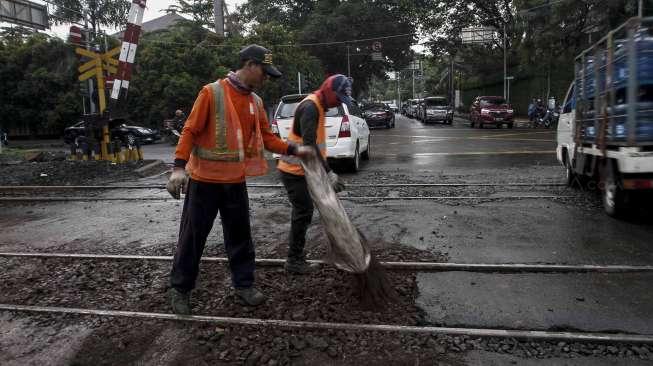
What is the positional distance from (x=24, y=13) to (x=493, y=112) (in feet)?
67.2

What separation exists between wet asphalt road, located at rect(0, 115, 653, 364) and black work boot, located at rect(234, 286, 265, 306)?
1.24m

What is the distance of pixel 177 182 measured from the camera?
3598 mm

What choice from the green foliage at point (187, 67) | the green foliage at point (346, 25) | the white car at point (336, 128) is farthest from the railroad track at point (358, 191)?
the green foliage at point (346, 25)

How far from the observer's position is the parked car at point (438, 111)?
3275 cm

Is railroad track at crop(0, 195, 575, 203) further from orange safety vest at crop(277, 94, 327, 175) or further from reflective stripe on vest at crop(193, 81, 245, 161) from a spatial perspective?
reflective stripe on vest at crop(193, 81, 245, 161)

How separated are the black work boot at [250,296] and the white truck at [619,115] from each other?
4.16 metres

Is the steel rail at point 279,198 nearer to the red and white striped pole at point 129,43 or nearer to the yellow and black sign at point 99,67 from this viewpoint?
the red and white striped pole at point 129,43

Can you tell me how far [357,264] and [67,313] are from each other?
7.56 ft

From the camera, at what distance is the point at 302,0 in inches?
1780

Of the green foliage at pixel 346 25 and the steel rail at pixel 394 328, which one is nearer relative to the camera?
the steel rail at pixel 394 328

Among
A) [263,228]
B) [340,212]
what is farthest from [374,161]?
[340,212]

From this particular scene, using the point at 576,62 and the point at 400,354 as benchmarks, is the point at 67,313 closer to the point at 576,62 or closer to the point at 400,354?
the point at 400,354

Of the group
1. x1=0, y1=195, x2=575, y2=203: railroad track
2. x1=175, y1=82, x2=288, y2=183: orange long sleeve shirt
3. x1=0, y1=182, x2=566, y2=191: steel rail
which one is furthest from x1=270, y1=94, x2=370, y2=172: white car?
x1=175, y1=82, x2=288, y2=183: orange long sleeve shirt

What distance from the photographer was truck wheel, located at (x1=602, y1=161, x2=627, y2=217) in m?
6.32
